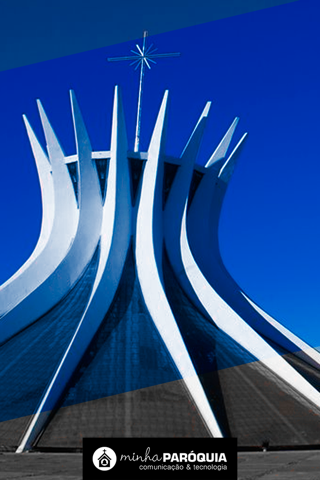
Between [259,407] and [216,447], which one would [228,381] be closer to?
[259,407]

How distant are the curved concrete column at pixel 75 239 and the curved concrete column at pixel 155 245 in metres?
2.22

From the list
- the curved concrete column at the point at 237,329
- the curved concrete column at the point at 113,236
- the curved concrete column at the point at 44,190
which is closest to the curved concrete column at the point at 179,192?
the curved concrete column at the point at 237,329

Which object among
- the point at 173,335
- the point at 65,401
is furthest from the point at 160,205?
the point at 65,401

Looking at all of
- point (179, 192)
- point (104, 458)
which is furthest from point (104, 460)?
point (179, 192)

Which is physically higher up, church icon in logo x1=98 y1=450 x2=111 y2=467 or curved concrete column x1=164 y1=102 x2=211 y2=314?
curved concrete column x1=164 y1=102 x2=211 y2=314

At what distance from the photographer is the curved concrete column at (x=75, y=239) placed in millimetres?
23048

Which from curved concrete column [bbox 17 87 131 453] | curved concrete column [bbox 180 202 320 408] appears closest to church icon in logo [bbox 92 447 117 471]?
curved concrete column [bbox 17 87 131 453]

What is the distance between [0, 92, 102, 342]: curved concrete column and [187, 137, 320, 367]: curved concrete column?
479 cm

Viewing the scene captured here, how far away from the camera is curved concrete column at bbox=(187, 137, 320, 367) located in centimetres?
2503

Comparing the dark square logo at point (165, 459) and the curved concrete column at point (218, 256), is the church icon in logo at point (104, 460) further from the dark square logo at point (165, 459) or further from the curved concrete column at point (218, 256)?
the curved concrete column at point (218, 256)

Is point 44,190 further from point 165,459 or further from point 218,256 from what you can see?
point 165,459

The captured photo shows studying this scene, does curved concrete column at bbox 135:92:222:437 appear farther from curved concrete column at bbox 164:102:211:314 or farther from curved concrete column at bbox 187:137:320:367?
curved concrete column at bbox 187:137:320:367

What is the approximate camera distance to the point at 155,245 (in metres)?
24.8

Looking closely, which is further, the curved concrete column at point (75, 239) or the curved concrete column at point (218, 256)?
the curved concrete column at point (218, 256)
